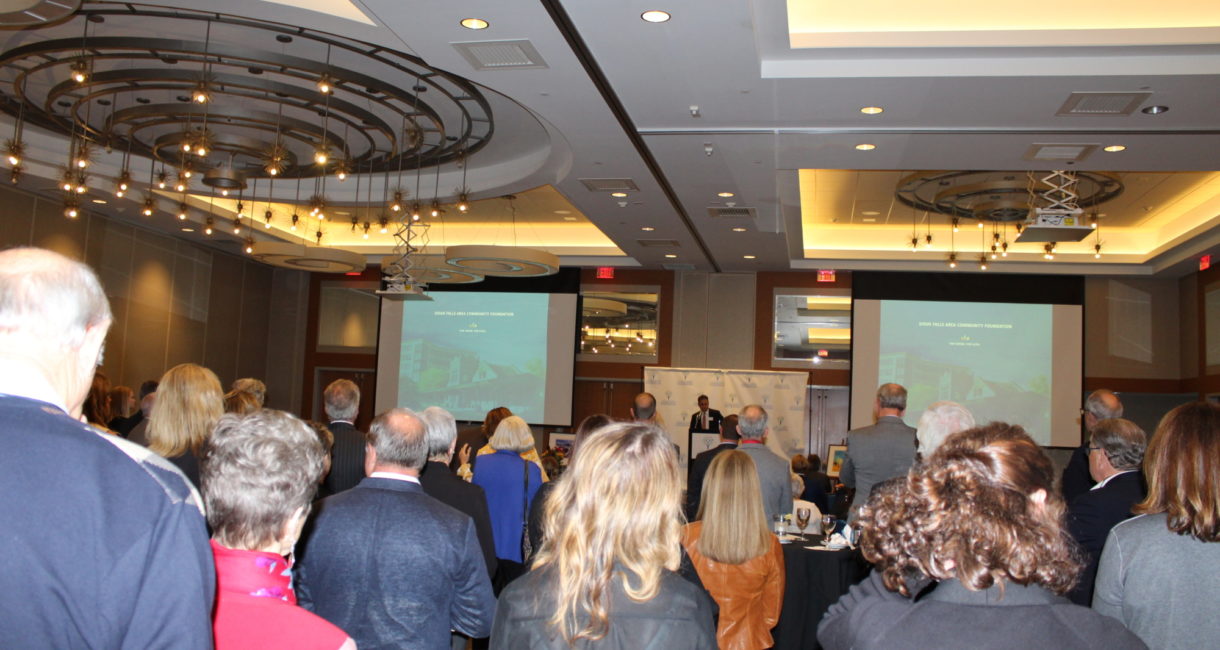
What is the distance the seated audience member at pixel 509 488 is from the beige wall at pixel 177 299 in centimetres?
775

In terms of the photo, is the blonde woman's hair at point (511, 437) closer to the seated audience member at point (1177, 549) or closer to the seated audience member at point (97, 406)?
the seated audience member at point (97, 406)

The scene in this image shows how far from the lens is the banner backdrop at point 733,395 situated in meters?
12.7

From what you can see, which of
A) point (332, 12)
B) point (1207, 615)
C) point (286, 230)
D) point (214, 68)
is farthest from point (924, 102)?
point (286, 230)

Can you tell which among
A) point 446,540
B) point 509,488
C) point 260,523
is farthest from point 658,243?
point 260,523

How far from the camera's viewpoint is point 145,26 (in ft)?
22.1

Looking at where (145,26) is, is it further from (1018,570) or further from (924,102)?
(1018,570)

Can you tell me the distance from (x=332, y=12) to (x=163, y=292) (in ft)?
26.4

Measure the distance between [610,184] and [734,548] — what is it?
205 inches

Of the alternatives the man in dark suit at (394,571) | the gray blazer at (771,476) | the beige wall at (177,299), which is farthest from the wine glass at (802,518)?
the beige wall at (177,299)

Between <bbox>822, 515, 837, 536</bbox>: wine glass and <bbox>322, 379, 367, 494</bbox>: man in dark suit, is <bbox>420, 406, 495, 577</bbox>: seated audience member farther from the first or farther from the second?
<bbox>822, 515, 837, 536</bbox>: wine glass

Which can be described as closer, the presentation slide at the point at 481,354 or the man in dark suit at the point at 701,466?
the man in dark suit at the point at 701,466

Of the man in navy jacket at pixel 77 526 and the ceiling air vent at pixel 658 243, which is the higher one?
the ceiling air vent at pixel 658 243

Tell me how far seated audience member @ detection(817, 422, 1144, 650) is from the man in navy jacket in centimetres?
116

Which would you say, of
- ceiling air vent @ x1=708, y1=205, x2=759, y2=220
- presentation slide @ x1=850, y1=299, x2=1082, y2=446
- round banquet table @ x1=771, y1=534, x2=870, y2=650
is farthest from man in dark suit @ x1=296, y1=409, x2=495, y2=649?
presentation slide @ x1=850, y1=299, x2=1082, y2=446
